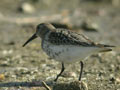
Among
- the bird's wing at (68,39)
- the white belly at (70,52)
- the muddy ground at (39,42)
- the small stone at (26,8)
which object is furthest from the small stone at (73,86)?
the small stone at (26,8)

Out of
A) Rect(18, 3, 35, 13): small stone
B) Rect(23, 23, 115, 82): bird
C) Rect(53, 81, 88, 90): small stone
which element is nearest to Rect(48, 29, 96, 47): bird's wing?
Rect(23, 23, 115, 82): bird

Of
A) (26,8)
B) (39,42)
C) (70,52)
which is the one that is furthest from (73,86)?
(26,8)

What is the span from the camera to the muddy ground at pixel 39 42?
7.50m

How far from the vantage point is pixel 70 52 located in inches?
262

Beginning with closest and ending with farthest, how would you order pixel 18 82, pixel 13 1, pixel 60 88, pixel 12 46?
pixel 60 88 < pixel 18 82 < pixel 12 46 < pixel 13 1

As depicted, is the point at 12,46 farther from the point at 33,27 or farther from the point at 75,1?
the point at 75,1

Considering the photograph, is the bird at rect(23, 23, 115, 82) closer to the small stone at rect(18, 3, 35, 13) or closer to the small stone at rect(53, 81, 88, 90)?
the small stone at rect(53, 81, 88, 90)

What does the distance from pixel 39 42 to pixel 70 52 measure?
4.52 meters

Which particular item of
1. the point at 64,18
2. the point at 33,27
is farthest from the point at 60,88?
the point at 64,18

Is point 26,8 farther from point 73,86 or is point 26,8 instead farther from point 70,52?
point 73,86

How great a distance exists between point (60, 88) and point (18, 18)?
8.08 meters

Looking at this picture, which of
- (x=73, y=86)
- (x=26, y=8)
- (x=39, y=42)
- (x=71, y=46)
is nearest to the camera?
(x=73, y=86)

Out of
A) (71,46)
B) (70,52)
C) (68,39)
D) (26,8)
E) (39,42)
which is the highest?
(68,39)

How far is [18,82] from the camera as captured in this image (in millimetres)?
7281
